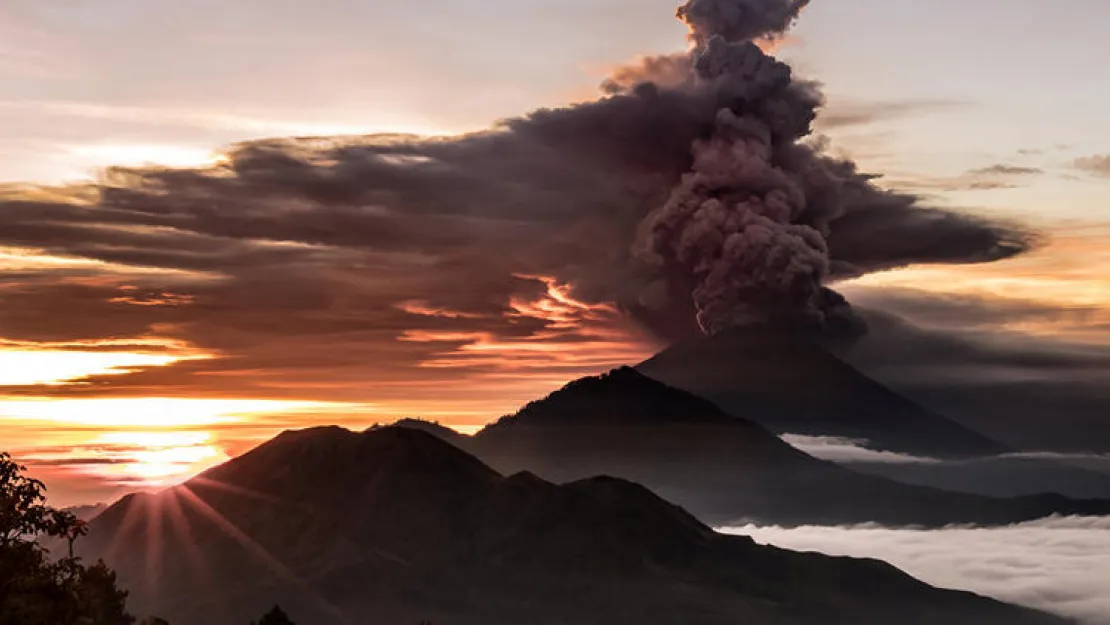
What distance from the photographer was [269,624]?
84.3 m

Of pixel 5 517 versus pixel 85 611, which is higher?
pixel 5 517

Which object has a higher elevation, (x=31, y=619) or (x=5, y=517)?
(x=5, y=517)

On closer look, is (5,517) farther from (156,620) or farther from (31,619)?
(156,620)

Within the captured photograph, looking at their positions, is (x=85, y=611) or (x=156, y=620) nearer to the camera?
(x=85, y=611)

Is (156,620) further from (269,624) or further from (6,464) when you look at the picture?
(269,624)

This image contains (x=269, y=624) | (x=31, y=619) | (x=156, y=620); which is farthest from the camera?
(x=269, y=624)

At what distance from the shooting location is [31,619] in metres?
38.7

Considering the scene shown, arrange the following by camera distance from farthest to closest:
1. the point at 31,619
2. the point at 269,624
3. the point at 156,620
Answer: the point at 269,624
the point at 156,620
the point at 31,619

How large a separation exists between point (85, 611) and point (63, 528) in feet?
8.75

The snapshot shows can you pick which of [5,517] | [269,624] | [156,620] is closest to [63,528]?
[5,517]

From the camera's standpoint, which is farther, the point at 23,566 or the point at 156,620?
the point at 156,620

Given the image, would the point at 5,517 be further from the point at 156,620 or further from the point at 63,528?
the point at 156,620

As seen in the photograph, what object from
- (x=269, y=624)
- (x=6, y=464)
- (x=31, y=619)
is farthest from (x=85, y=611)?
(x=269, y=624)

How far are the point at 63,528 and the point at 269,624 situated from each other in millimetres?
46925
